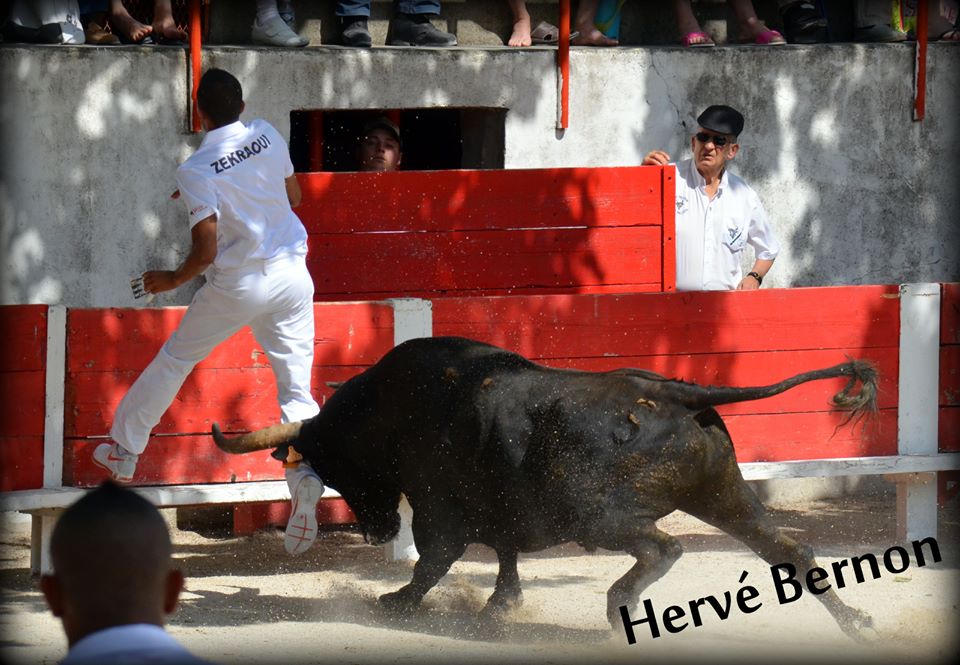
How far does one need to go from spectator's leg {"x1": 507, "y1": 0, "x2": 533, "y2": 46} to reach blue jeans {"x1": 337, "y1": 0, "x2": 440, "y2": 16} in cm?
47

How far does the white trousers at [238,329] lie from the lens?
18.1 ft

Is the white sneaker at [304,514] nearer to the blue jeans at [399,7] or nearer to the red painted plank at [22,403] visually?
the red painted plank at [22,403]

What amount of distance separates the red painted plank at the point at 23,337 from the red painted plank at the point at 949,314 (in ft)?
13.7

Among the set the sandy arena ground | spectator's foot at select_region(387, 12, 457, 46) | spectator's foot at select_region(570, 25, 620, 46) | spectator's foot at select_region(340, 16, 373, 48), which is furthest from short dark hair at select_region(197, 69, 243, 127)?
spectator's foot at select_region(570, 25, 620, 46)

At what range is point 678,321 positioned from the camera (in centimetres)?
684

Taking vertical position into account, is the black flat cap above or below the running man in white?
above

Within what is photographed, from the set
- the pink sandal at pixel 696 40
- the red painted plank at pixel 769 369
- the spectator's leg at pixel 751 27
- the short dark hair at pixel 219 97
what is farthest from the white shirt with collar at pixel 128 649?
the spectator's leg at pixel 751 27

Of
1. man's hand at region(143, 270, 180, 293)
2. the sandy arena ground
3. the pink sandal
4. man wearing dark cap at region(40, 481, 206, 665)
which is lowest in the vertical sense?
the sandy arena ground

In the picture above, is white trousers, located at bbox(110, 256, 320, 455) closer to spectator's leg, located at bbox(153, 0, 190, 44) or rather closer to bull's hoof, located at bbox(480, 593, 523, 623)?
bull's hoof, located at bbox(480, 593, 523, 623)

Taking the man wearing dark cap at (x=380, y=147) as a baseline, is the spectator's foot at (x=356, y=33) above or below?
above

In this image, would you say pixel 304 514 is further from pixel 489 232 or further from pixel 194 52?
pixel 194 52

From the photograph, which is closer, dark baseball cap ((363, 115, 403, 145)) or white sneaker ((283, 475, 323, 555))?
white sneaker ((283, 475, 323, 555))

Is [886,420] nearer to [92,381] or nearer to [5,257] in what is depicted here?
[92,381]

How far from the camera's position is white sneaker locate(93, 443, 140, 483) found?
19.3 ft
